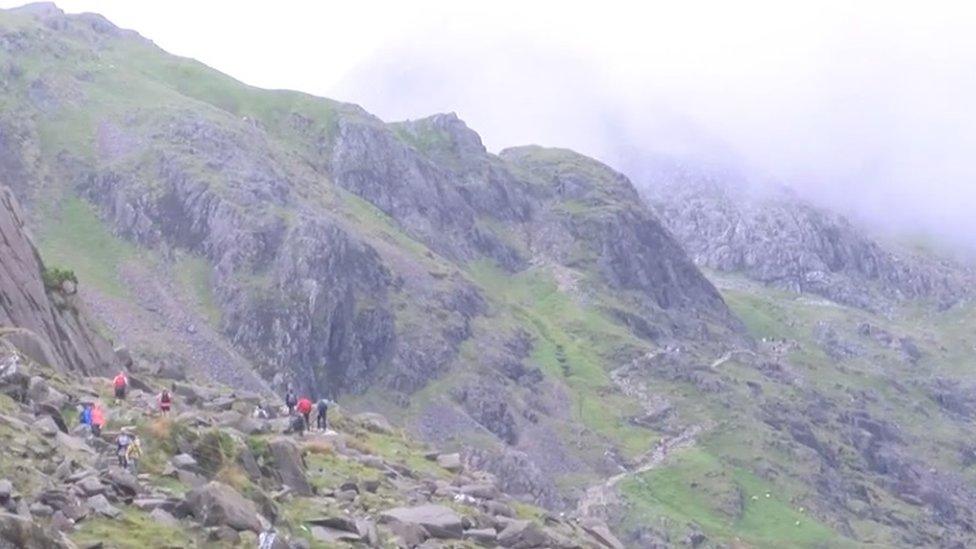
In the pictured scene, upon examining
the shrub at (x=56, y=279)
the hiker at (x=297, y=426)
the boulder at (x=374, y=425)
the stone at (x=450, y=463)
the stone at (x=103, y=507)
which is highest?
the shrub at (x=56, y=279)

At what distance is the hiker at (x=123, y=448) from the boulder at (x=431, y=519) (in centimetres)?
873

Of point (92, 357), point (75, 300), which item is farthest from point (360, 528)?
point (75, 300)

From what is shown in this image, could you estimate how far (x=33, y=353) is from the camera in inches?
2290

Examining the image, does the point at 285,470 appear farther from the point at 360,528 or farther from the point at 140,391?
the point at 140,391

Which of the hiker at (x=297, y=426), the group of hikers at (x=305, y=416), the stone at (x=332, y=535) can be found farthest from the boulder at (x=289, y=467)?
the group of hikers at (x=305, y=416)

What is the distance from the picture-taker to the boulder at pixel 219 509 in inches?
1421

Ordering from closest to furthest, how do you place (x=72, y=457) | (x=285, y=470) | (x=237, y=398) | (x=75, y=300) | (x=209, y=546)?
(x=209, y=546) < (x=72, y=457) < (x=285, y=470) < (x=237, y=398) < (x=75, y=300)

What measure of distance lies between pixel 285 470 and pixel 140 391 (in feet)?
63.0

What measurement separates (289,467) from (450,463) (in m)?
21.5

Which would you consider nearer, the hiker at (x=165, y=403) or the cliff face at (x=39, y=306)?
the hiker at (x=165, y=403)

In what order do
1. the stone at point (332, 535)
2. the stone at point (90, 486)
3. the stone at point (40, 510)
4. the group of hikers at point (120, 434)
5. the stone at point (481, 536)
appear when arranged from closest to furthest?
the stone at point (40, 510) → the stone at point (90, 486) → the group of hikers at point (120, 434) → the stone at point (332, 535) → the stone at point (481, 536)

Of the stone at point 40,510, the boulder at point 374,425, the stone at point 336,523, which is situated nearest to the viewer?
the stone at point 40,510

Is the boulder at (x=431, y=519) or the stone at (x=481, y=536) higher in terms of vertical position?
the boulder at (x=431, y=519)

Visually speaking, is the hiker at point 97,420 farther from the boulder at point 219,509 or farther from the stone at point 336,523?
the stone at point 336,523
